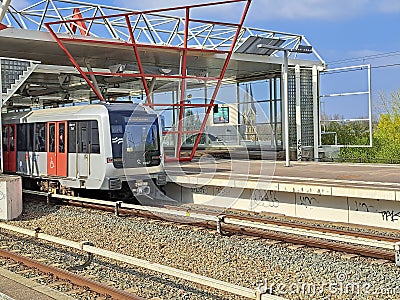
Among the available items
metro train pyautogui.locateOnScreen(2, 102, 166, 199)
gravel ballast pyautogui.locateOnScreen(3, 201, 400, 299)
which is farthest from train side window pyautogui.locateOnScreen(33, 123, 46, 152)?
gravel ballast pyautogui.locateOnScreen(3, 201, 400, 299)

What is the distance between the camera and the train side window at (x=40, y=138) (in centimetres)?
1652

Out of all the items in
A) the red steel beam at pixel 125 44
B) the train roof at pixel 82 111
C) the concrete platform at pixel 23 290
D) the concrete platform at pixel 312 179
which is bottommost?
the concrete platform at pixel 23 290

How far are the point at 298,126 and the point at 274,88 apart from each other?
345cm

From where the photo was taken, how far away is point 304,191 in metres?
12.6

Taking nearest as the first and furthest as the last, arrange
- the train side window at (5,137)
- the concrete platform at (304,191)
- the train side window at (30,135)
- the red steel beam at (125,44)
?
the concrete platform at (304,191), the train side window at (30,135), the red steel beam at (125,44), the train side window at (5,137)

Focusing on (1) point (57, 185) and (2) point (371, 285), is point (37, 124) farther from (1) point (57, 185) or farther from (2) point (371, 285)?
(2) point (371, 285)

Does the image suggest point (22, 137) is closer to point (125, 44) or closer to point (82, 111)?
point (82, 111)

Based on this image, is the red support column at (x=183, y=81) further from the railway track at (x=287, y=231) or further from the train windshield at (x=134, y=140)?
the railway track at (x=287, y=231)

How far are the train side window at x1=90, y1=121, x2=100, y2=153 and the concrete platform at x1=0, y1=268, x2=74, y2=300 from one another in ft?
22.5

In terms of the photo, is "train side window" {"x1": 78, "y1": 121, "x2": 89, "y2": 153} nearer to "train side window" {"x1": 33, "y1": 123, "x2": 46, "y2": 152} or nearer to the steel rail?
"train side window" {"x1": 33, "y1": 123, "x2": 46, "y2": 152}

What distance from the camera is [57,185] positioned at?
1645cm

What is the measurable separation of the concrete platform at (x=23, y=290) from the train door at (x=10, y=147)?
1168 centimetres

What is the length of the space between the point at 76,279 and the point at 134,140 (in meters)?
7.54

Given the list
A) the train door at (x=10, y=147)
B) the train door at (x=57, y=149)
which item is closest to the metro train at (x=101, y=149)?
the train door at (x=57, y=149)
